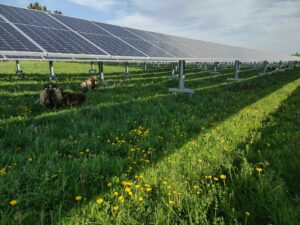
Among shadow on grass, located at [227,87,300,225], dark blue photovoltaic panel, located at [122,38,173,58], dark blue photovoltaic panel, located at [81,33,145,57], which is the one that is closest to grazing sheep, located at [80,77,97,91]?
dark blue photovoltaic panel, located at [81,33,145,57]

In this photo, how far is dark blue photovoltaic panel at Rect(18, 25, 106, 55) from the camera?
24.1 ft

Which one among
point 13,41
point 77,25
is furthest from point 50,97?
point 77,25

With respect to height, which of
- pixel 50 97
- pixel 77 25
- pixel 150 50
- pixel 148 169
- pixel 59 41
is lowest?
pixel 148 169

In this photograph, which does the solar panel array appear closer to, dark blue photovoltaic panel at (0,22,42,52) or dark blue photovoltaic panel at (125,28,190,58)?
dark blue photovoltaic panel at (0,22,42,52)

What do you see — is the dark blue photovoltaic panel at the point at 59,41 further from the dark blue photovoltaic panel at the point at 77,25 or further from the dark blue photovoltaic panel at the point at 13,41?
the dark blue photovoltaic panel at the point at 77,25

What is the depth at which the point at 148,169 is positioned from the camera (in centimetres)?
316

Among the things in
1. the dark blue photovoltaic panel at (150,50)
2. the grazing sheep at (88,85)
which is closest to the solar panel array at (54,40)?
the dark blue photovoltaic panel at (150,50)

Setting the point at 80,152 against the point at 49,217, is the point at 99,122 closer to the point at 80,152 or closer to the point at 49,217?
the point at 80,152

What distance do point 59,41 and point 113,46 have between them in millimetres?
2230

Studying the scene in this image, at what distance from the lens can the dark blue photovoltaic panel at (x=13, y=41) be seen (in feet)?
20.4

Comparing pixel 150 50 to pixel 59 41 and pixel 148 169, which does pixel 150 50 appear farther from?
pixel 148 169

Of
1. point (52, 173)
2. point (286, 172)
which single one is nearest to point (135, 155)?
point (52, 173)

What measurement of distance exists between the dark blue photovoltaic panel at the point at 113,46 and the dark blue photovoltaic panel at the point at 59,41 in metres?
0.51

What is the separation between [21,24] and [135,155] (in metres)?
7.47
